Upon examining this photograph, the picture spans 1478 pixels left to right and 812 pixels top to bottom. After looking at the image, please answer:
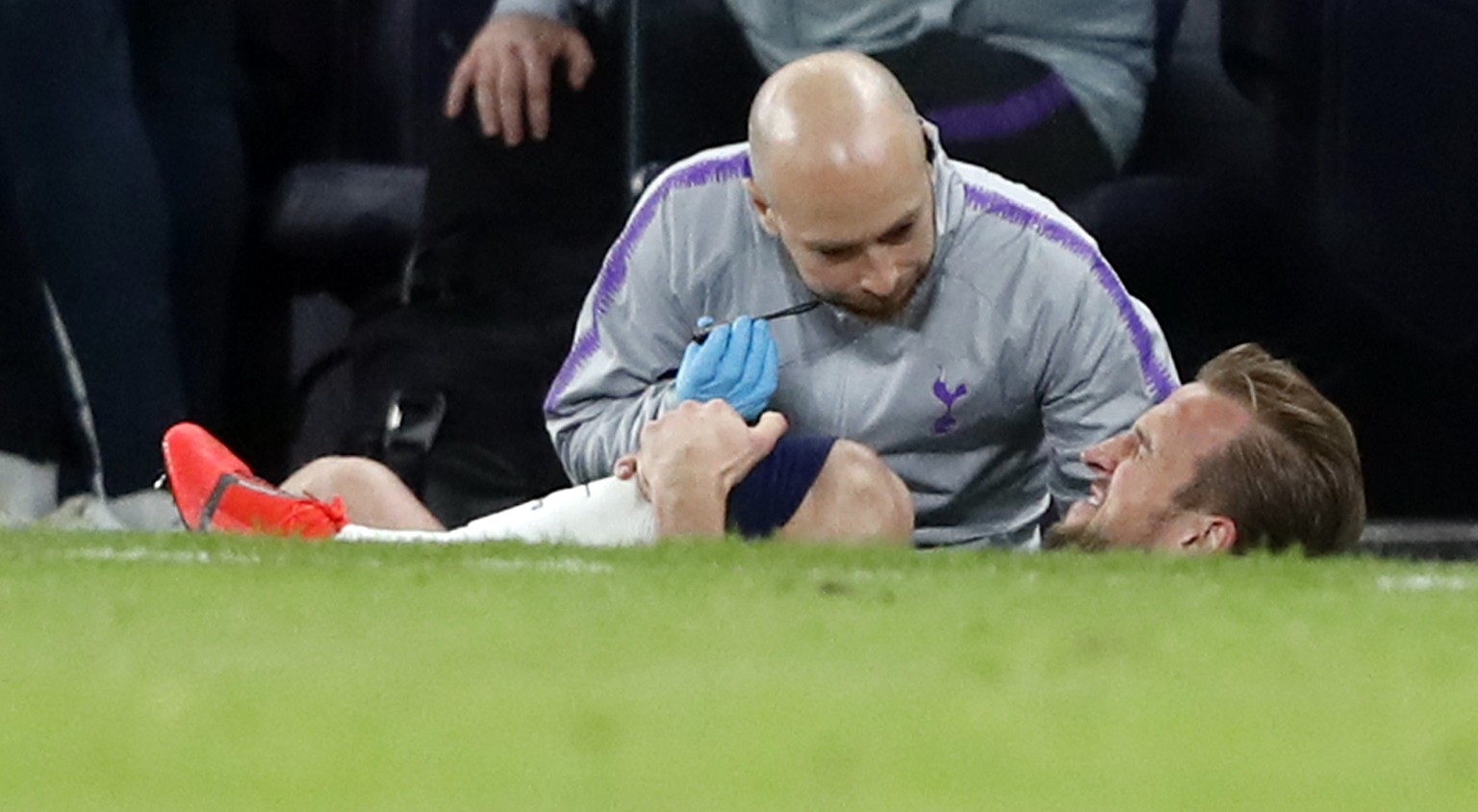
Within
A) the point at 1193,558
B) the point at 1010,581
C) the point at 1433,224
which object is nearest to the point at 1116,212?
the point at 1433,224

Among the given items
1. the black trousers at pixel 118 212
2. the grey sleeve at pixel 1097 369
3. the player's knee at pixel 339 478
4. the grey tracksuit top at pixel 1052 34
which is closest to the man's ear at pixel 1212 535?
the grey sleeve at pixel 1097 369

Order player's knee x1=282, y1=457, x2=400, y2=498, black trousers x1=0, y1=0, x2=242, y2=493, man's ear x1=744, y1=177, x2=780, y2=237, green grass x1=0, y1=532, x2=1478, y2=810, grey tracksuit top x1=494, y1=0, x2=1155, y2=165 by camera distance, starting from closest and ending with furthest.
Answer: green grass x1=0, y1=532, x2=1478, y2=810 → man's ear x1=744, y1=177, x2=780, y2=237 → player's knee x1=282, y1=457, x2=400, y2=498 → grey tracksuit top x1=494, y1=0, x2=1155, y2=165 → black trousers x1=0, y1=0, x2=242, y2=493

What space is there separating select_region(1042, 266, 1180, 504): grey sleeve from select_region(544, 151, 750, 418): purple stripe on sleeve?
44 cm

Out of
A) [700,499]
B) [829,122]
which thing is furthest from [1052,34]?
[700,499]

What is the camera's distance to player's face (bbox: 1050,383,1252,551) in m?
2.60

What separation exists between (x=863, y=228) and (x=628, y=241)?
429 millimetres

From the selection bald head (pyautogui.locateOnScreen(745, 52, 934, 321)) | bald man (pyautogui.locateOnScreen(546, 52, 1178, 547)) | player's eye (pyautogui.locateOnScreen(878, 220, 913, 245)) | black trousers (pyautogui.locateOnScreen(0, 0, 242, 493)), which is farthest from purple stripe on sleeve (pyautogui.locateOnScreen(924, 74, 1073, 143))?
black trousers (pyautogui.locateOnScreen(0, 0, 242, 493))

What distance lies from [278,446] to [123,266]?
13.9 inches

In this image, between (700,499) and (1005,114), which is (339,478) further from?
(1005,114)

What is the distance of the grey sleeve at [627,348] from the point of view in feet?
9.45

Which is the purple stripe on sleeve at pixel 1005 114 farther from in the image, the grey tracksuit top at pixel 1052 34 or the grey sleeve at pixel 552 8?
the grey sleeve at pixel 552 8

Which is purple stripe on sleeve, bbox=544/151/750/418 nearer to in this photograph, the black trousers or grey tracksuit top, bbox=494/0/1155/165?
grey tracksuit top, bbox=494/0/1155/165

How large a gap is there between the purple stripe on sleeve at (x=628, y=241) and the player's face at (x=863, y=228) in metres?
0.19

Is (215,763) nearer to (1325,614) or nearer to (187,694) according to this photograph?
(187,694)
